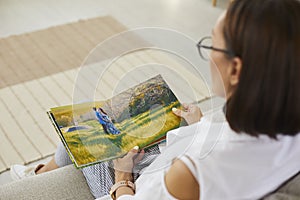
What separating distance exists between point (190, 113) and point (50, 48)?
1786mm

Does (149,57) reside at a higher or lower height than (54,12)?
higher

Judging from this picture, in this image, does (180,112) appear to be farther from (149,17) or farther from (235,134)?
(149,17)

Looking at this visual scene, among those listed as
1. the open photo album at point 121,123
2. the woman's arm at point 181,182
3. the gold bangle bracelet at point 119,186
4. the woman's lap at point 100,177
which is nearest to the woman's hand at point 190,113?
the open photo album at point 121,123

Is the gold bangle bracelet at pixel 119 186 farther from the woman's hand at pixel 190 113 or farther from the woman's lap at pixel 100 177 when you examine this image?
the woman's hand at pixel 190 113

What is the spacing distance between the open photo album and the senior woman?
227 mm

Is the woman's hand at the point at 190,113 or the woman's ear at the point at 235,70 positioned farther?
the woman's hand at the point at 190,113

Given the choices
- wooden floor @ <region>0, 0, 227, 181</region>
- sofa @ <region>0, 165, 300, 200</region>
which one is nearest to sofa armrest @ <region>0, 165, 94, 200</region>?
sofa @ <region>0, 165, 300, 200</region>

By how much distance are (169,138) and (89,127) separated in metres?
0.22

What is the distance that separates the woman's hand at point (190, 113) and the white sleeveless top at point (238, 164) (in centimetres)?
28

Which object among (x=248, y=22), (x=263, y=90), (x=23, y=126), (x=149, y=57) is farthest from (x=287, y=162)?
(x=23, y=126)

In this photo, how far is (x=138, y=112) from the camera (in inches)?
46.9

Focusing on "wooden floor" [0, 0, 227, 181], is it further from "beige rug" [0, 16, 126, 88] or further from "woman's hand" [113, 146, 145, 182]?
"woman's hand" [113, 146, 145, 182]

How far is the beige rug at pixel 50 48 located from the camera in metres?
2.58

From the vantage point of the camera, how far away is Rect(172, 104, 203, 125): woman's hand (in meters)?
1.22
